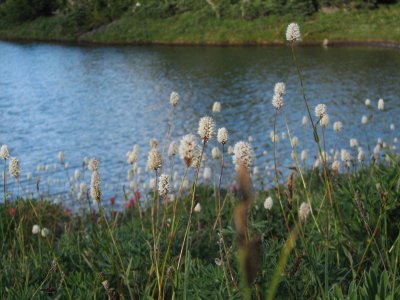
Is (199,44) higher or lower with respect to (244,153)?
lower

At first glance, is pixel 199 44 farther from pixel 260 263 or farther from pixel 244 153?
pixel 244 153

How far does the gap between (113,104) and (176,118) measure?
3746 mm

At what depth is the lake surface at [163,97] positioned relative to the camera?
1472cm

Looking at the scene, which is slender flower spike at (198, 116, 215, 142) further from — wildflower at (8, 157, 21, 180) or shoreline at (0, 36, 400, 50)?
shoreline at (0, 36, 400, 50)

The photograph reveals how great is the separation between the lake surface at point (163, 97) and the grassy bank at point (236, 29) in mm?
4532

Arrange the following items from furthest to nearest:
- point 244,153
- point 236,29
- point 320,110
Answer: point 236,29
point 320,110
point 244,153

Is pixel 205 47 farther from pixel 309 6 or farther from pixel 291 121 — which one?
pixel 291 121

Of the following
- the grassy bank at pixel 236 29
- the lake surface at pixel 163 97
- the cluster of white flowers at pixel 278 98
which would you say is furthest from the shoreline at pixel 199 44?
the cluster of white flowers at pixel 278 98

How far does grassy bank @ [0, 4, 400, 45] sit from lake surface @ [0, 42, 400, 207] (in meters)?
4.53

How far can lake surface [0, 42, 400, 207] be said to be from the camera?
1472cm

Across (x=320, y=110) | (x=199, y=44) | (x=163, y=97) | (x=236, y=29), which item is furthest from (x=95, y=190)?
(x=236, y=29)

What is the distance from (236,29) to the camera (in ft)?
145

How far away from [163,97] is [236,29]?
76.0ft

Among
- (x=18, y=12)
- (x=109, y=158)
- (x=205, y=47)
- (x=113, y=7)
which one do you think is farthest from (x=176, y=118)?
(x=18, y=12)
